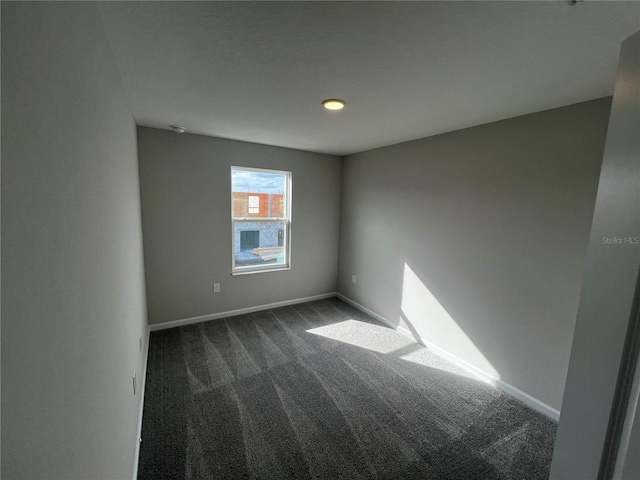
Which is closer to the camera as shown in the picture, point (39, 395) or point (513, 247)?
point (39, 395)

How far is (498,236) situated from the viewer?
7.79 ft

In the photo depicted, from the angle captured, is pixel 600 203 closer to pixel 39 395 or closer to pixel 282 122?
pixel 39 395

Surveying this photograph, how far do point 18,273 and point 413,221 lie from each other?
316 cm

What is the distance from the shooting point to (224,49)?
1376mm

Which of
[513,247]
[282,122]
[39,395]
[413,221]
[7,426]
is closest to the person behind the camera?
[7,426]

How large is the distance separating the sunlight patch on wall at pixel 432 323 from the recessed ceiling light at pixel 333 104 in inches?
79.5

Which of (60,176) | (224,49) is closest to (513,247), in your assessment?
(224,49)

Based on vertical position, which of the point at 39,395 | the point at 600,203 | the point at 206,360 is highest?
the point at 600,203

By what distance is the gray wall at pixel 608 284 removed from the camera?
50 cm

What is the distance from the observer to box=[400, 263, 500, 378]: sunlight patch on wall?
2.62 m

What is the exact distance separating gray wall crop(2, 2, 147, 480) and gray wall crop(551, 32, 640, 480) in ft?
3.41

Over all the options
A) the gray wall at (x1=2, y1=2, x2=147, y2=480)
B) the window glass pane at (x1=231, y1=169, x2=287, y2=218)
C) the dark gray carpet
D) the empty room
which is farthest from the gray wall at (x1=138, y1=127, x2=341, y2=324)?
the gray wall at (x1=2, y1=2, x2=147, y2=480)

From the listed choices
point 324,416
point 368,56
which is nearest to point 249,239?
point 324,416

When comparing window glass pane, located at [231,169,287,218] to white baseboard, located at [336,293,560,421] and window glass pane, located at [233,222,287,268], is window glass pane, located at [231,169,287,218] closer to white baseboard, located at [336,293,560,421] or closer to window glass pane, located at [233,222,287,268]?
window glass pane, located at [233,222,287,268]
